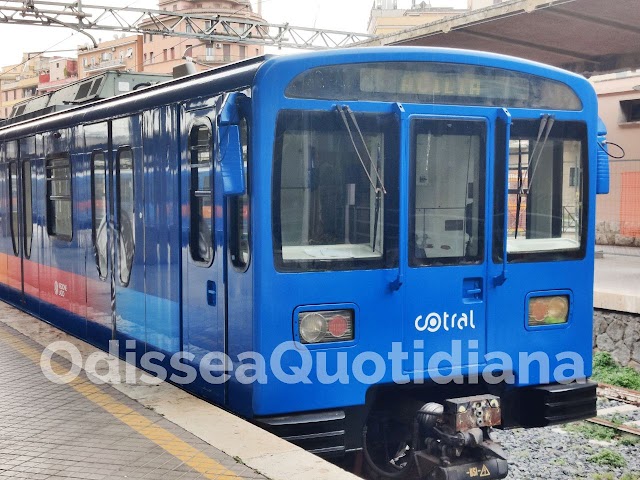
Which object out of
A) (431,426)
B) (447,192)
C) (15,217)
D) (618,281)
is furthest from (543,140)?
(618,281)

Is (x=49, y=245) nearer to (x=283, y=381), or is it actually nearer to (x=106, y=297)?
(x=106, y=297)

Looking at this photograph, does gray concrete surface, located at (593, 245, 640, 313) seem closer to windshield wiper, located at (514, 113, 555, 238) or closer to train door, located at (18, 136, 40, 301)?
windshield wiper, located at (514, 113, 555, 238)

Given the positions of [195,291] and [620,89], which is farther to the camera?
[620,89]

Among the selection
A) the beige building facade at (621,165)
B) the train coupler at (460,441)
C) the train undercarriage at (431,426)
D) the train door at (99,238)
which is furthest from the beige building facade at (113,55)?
the train coupler at (460,441)

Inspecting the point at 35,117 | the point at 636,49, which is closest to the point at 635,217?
the point at 636,49

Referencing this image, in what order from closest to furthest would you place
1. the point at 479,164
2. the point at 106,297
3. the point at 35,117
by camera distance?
the point at 479,164 < the point at 106,297 < the point at 35,117

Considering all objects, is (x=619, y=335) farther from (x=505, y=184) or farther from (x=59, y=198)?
(x=59, y=198)

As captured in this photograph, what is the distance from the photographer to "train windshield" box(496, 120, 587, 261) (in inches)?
244

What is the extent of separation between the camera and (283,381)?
18.2ft

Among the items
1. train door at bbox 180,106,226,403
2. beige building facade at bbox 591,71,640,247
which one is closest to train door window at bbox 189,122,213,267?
train door at bbox 180,106,226,403

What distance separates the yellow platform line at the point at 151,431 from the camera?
515cm

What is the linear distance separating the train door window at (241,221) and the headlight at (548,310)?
2.05 metres

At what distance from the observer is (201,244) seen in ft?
20.7

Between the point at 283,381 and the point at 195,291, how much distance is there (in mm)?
1165
